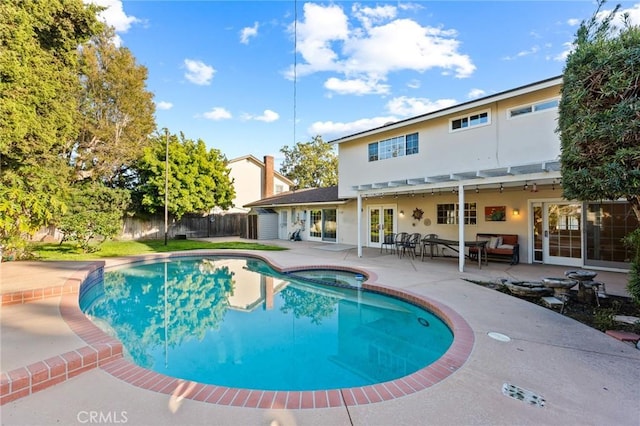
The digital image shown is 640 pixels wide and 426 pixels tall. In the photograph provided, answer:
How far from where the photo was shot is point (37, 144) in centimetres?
722

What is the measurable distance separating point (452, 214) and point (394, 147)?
12.7 feet

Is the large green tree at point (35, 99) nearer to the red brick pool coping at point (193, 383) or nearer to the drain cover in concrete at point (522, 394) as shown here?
the red brick pool coping at point (193, 383)

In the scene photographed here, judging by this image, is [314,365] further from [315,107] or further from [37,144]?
[315,107]

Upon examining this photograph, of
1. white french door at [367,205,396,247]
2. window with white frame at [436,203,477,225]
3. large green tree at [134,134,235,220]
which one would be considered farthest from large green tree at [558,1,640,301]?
large green tree at [134,134,235,220]

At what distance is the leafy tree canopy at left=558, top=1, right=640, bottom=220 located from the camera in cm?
383

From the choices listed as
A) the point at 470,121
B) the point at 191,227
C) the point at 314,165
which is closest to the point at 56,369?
the point at 470,121

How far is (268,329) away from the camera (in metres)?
5.85

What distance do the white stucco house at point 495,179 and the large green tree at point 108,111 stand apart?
14085mm

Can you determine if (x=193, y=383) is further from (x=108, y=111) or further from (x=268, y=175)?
(x=268, y=175)

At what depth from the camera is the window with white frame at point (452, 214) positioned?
12172 mm

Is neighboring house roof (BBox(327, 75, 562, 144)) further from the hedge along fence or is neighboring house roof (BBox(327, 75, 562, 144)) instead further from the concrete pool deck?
the hedge along fence

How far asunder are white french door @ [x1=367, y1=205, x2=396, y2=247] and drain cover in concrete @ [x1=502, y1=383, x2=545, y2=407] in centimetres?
1196

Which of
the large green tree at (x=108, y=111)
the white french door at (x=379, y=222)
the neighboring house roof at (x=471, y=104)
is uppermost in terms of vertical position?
the large green tree at (x=108, y=111)

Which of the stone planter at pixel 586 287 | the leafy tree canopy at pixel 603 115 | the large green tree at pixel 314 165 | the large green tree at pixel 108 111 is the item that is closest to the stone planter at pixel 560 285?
the stone planter at pixel 586 287
